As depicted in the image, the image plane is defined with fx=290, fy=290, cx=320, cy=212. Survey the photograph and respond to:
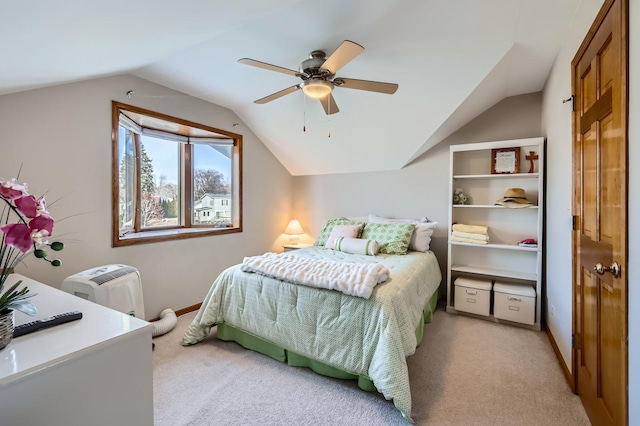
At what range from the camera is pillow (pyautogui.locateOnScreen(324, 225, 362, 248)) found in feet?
11.3

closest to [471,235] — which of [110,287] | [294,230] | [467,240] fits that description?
[467,240]

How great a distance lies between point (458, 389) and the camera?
6.26 feet

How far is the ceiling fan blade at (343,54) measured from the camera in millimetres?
1729

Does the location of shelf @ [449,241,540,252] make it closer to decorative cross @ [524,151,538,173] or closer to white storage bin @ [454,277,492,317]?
white storage bin @ [454,277,492,317]

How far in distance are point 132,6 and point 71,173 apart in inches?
63.2

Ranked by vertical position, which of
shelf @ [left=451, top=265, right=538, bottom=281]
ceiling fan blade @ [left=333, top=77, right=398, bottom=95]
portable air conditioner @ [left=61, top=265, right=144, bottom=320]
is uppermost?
ceiling fan blade @ [left=333, top=77, right=398, bottom=95]

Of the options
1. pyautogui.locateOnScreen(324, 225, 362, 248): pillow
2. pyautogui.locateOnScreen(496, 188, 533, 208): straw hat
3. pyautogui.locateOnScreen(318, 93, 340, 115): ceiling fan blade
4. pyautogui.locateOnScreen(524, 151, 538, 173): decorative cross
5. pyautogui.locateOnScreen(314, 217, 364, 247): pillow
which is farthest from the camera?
pyautogui.locateOnScreen(314, 217, 364, 247): pillow

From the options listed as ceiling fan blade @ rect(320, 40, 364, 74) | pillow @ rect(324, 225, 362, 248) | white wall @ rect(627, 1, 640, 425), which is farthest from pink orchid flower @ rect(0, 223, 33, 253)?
pillow @ rect(324, 225, 362, 248)

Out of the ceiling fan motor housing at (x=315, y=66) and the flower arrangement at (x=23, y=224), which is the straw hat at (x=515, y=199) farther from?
the flower arrangement at (x=23, y=224)

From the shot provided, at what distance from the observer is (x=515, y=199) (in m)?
2.91

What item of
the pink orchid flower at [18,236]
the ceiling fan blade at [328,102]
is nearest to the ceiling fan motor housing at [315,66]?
the ceiling fan blade at [328,102]

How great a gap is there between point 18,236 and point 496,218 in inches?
146

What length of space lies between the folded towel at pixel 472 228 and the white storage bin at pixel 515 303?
57cm

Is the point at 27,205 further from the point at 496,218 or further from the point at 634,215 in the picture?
the point at 496,218
